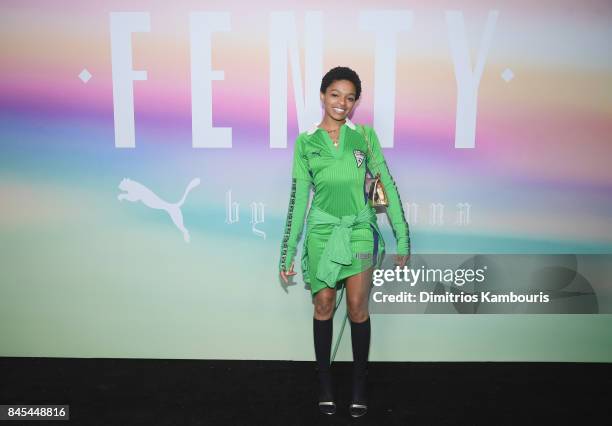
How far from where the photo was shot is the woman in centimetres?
231

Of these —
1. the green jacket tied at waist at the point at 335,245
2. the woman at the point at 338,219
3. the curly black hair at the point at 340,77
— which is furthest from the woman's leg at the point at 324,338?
the curly black hair at the point at 340,77

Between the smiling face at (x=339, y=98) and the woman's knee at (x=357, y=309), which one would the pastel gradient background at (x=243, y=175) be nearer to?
the smiling face at (x=339, y=98)

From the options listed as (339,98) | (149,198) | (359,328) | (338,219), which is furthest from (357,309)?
(149,198)

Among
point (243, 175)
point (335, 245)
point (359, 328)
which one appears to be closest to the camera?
point (335, 245)

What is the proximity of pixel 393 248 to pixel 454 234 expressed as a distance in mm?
365

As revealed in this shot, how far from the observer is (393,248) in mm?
2875

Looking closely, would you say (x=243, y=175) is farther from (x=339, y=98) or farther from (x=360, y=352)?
(x=360, y=352)

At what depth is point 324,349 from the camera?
7.85ft

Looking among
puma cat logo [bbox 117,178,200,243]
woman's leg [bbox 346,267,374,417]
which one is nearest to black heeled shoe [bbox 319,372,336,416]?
woman's leg [bbox 346,267,374,417]

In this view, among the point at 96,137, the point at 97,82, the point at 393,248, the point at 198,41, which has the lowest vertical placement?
the point at 393,248

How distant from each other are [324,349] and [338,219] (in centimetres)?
64

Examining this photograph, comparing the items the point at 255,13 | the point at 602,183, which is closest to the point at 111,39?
the point at 255,13

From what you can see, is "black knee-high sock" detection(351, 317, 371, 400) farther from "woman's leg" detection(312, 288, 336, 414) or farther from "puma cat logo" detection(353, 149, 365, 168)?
"puma cat logo" detection(353, 149, 365, 168)

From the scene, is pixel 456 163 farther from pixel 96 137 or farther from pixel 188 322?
pixel 96 137
